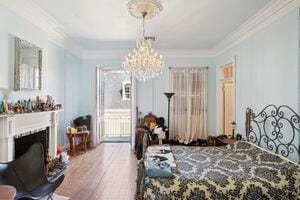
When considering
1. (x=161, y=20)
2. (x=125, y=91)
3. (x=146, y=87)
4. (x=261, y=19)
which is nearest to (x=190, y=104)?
(x=146, y=87)

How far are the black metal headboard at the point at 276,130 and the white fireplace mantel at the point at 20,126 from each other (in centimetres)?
347

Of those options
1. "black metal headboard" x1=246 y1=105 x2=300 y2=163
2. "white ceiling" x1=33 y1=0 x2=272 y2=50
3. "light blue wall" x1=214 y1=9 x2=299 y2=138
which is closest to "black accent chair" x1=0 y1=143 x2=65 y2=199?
"white ceiling" x1=33 y1=0 x2=272 y2=50

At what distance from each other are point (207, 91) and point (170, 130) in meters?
1.49

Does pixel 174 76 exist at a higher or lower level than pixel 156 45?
lower

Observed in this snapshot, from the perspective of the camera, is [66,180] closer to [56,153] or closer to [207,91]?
[56,153]

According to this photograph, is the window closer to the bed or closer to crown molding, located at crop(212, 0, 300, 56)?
crown molding, located at crop(212, 0, 300, 56)

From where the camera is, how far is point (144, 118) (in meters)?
6.78

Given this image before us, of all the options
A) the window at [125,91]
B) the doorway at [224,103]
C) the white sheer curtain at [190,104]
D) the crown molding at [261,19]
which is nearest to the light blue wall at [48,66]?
the window at [125,91]

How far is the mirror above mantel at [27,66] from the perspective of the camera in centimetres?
356

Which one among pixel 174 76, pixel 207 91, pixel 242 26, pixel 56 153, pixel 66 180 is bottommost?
pixel 66 180

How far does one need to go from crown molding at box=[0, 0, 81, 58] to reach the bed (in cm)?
283

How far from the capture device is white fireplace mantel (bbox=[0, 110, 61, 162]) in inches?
120

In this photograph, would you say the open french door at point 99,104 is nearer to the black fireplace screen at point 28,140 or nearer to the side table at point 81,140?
the side table at point 81,140

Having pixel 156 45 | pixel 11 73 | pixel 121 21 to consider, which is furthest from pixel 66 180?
pixel 156 45
